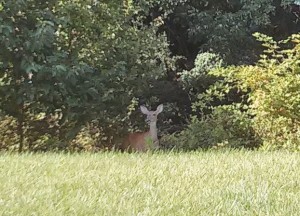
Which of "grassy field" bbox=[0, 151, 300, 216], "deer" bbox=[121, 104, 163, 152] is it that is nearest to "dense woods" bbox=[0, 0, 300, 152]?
"deer" bbox=[121, 104, 163, 152]

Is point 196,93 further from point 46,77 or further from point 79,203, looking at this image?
point 79,203

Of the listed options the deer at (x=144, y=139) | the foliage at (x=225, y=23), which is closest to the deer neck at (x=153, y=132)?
the deer at (x=144, y=139)

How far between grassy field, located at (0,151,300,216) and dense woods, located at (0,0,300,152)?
6.82 ft

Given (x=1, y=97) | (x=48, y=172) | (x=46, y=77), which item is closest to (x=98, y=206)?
(x=48, y=172)

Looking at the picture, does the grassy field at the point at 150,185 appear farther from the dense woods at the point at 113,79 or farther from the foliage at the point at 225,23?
the foliage at the point at 225,23

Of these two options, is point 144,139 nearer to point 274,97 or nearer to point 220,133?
point 220,133

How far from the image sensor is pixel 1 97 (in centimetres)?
842

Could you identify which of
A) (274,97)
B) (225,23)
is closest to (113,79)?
(274,97)

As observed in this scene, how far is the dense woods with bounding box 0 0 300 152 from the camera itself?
7.89m

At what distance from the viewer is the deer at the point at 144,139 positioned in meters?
8.53

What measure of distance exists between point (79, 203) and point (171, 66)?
288 inches

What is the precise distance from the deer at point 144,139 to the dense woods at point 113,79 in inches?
9.4

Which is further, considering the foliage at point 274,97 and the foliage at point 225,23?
the foliage at point 225,23

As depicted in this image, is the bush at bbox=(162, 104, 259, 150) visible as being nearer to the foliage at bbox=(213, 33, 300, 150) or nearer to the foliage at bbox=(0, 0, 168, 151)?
the foliage at bbox=(213, 33, 300, 150)
